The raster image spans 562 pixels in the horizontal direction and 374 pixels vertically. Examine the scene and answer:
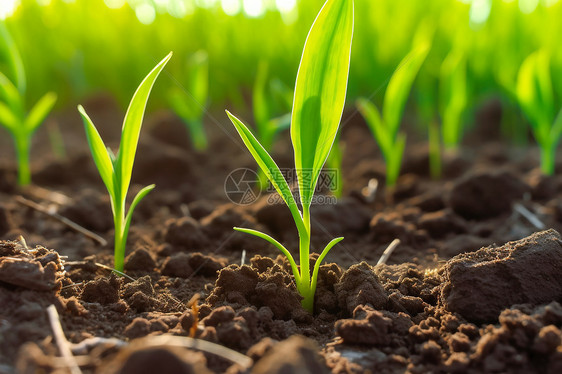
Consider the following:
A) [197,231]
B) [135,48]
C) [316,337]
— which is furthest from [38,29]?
[316,337]

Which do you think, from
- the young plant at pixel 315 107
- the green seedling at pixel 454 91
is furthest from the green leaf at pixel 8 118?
the green seedling at pixel 454 91

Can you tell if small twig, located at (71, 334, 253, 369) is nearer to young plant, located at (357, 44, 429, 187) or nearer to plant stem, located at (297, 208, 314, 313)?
plant stem, located at (297, 208, 314, 313)

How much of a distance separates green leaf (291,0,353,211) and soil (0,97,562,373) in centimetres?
28

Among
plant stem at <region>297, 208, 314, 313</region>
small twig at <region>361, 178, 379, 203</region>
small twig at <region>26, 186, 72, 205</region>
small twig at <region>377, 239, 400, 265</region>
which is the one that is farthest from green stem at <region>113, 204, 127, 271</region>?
small twig at <region>361, 178, 379, 203</region>

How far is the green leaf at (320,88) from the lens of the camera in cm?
99

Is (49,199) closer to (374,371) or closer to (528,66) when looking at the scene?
(374,371)

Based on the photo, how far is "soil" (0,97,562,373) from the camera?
863 mm

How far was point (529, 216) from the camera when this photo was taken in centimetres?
170

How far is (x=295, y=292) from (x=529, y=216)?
3.38 feet

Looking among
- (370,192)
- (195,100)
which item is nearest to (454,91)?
(370,192)

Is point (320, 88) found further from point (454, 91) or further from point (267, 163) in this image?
point (454, 91)

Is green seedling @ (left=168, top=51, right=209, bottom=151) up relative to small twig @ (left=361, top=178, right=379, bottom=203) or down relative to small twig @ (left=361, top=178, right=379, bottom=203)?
up

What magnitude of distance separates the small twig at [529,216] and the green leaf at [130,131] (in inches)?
51.9

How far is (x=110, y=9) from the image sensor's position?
13.0 ft
